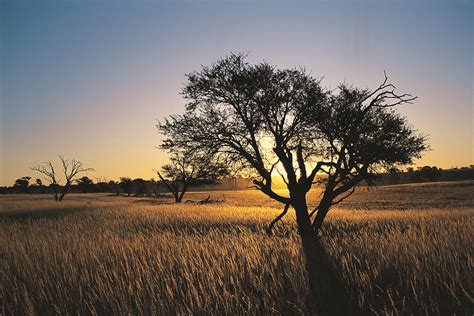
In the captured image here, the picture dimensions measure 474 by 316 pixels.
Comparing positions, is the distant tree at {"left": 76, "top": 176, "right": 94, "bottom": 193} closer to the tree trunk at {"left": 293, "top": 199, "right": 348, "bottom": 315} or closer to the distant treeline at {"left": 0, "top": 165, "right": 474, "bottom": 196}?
the distant treeline at {"left": 0, "top": 165, "right": 474, "bottom": 196}

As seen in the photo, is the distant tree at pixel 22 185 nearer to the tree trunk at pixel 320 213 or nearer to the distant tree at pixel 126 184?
the distant tree at pixel 126 184

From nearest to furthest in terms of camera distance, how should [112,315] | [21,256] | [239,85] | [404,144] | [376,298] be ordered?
[112,315]
[376,298]
[21,256]
[404,144]
[239,85]

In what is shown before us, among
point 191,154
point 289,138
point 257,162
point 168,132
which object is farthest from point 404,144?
point 168,132

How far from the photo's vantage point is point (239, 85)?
36.4ft

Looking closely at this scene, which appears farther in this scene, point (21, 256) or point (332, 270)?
point (21, 256)

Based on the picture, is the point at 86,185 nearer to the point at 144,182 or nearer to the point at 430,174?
the point at 144,182

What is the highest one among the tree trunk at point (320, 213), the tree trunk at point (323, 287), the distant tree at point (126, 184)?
the distant tree at point (126, 184)

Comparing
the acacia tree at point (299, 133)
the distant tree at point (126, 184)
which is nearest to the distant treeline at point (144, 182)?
the distant tree at point (126, 184)

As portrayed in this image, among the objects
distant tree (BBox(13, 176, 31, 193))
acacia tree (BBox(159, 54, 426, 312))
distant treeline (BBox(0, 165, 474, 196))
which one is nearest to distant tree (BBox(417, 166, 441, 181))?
distant treeline (BBox(0, 165, 474, 196))

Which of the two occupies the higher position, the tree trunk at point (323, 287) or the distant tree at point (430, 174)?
the distant tree at point (430, 174)

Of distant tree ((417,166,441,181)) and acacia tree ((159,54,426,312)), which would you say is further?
distant tree ((417,166,441,181))

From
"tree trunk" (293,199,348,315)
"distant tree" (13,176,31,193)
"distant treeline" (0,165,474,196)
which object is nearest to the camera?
"tree trunk" (293,199,348,315)

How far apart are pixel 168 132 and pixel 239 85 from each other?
3.10 meters

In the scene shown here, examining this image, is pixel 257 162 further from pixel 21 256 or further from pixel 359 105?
pixel 21 256
